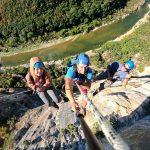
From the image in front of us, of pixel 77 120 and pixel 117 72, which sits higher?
pixel 77 120

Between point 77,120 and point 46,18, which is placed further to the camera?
point 46,18

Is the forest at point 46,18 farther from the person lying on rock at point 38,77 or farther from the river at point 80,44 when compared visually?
the person lying on rock at point 38,77

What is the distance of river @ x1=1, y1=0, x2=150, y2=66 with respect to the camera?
57.4 meters

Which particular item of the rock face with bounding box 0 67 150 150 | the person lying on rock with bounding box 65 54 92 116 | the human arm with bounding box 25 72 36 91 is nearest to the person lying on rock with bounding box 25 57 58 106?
the human arm with bounding box 25 72 36 91

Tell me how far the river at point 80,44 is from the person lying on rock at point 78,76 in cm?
4530

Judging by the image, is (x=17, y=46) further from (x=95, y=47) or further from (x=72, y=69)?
(x=72, y=69)

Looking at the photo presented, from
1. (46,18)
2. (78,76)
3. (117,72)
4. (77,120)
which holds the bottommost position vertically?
(78,76)

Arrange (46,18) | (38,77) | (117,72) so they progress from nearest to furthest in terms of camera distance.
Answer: (38,77) < (117,72) < (46,18)

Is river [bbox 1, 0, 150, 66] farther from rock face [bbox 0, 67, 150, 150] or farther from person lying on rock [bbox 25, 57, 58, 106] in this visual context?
person lying on rock [bbox 25, 57, 58, 106]

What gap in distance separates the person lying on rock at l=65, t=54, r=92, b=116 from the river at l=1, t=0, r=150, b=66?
4530cm

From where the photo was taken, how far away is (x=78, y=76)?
10.3 m

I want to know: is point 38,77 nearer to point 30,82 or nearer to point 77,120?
point 30,82

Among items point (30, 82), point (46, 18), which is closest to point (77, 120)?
point (30, 82)

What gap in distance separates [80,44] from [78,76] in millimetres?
49302
